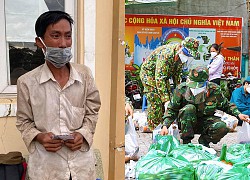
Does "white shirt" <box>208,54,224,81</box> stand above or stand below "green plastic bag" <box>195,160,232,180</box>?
above

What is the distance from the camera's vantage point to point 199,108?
16.8ft

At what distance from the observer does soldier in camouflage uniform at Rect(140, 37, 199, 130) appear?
6492mm

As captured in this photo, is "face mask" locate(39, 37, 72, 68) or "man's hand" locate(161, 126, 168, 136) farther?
"man's hand" locate(161, 126, 168, 136)

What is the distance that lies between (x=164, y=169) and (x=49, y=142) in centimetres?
160

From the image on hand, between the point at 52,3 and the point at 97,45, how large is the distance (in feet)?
1.50

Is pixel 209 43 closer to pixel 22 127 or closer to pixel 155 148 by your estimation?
pixel 155 148

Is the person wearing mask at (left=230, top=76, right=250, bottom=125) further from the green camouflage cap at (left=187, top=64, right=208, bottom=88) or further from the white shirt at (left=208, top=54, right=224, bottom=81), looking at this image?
the green camouflage cap at (left=187, top=64, right=208, bottom=88)

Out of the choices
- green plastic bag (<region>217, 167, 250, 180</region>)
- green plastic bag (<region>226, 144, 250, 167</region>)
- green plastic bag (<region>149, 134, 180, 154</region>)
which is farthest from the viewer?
green plastic bag (<region>149, 134, 180, 154</region>)

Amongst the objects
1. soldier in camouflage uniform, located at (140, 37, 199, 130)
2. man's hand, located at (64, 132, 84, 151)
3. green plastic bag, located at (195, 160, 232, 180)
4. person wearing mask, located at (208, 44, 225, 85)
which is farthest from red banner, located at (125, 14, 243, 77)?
man's hand, located at (64, 132, 84, 151)

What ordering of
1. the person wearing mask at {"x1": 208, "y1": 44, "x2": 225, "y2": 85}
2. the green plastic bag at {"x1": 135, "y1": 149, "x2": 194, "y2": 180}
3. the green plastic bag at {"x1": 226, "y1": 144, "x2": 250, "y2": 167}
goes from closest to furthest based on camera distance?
1. the green plastic bag at {"x1": 226, "y1": 144, "x2": 250, "y2": 167}
2. the green plastic bag at {"x1": 135, "y1": 149, "x2": 194, "y2": 180}
3. the person wearing mask at {"x1": 208, "y1": 44, "x2": 225, "y2": 85}

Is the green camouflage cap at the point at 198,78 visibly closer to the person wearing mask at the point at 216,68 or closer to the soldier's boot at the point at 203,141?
the soldier's boot at the point at 203,141

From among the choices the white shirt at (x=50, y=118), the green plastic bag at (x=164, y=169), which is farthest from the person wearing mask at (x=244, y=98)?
the white shirt at (x=50, y=118)

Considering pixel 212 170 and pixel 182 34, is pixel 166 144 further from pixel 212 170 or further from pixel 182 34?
Result: pixel 182 34

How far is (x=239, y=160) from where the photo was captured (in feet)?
10.6
